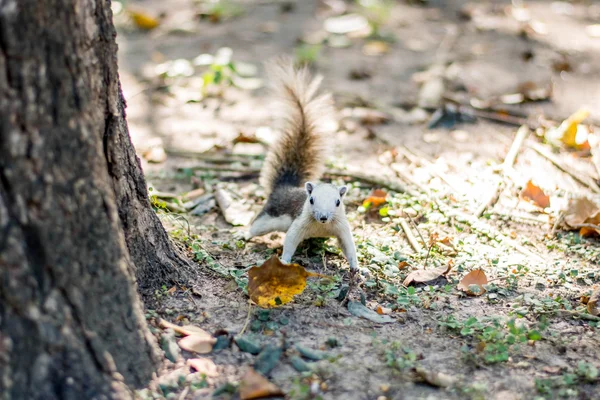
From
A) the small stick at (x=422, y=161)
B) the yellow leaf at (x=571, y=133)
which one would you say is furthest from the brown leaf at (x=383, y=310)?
the yellow leaf at (x=571, y=133)

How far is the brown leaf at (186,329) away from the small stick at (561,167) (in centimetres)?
286

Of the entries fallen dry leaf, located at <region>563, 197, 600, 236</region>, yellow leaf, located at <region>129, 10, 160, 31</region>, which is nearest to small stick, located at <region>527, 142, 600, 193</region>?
fallen dry leaf, located at <region>563, 197, 600, 236</region>

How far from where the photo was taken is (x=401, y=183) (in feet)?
14.1

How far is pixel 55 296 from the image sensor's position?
1.94m

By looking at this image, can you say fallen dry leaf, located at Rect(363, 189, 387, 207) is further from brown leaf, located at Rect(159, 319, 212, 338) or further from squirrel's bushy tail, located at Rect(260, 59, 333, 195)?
brown leaf, located at Rect(159, 319, 212, 338)

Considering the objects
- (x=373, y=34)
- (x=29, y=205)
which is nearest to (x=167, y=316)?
(x=29, y=205)

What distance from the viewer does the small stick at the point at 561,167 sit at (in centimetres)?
431

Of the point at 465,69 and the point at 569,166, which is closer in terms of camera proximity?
the point at 569,166

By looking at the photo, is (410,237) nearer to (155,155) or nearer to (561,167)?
(561,167)

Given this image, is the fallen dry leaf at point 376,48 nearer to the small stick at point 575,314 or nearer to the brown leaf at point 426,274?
the brown leaf at point 426,274

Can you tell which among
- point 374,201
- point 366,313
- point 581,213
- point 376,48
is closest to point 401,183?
point 374,201

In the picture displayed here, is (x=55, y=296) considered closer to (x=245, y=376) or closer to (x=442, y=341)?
A: (x=245, y=376)

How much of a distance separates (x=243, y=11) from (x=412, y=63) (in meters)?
2.61

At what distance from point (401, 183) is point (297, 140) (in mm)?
773
